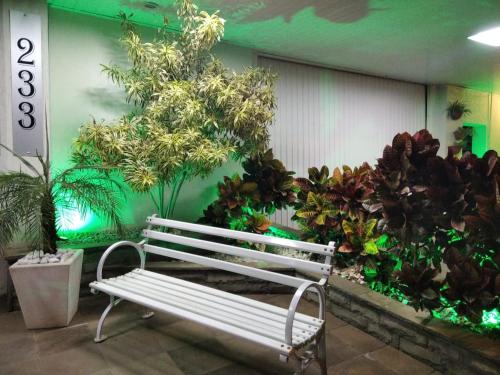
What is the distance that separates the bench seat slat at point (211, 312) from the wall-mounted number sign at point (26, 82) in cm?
155

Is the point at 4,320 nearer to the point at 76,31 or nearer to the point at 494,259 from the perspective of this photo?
the point at 76,31

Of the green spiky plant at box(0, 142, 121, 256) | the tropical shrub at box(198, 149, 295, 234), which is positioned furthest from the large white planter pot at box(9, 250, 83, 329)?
the tropical shrub at box(198, 149, 295, 234)

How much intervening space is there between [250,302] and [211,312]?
248mm

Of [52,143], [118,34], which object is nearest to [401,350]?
[52,143]

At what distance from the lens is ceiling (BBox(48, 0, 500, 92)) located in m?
3.27

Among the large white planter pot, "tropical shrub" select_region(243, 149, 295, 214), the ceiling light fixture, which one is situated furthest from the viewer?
the ceiling light fixture

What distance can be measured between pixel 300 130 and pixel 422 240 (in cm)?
319

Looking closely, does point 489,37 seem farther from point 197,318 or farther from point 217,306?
point 197,318

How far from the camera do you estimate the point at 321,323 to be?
6.02 feet

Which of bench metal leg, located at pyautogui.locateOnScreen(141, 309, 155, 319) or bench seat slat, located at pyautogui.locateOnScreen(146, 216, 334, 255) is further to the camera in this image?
bench metal leg, located at pyautogui.locateOnScreen(141, 309, 155, 319)

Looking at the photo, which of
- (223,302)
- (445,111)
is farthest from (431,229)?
(445,111)

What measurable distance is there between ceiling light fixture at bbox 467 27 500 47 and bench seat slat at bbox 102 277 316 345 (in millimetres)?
4133

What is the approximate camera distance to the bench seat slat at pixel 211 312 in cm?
169

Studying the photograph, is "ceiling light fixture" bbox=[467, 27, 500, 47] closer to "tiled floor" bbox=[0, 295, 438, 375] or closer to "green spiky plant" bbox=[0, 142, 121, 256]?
"tiled floor" bbox=[0, 295, 438, 375]
